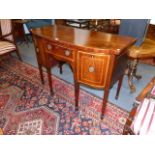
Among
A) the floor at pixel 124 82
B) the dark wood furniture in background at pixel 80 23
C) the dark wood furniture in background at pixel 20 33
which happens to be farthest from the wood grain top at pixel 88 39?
the dark wood furniture in background at pixel 20 33

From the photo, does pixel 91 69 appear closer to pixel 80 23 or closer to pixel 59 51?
pixel 59 51

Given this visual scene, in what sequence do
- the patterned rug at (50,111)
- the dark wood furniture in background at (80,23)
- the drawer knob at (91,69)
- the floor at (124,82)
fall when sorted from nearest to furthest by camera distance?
the drawer knob at (91,69) → the patterned rug at (50,111) → the floor at (124,82) → the dark wood furniture in background at (80,23)

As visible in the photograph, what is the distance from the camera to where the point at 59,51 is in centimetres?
158

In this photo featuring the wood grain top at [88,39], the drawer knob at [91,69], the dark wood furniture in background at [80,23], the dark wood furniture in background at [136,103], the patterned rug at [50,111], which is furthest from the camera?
the dark wood furniture in background at [80,23]

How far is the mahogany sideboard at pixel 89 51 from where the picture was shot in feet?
4.31

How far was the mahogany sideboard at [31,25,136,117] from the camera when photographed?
131cm

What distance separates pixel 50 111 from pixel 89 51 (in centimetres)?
96

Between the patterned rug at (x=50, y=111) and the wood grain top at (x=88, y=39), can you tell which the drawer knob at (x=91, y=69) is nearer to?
the wood grain top at (x=88, y=39)

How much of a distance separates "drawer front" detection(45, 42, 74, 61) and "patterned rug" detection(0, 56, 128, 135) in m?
0.70

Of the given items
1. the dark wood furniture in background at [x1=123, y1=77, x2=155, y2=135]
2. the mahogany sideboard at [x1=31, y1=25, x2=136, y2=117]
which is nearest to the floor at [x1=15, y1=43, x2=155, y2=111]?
the mahogany sideboard at [x1=31, y1=25, x2=136, y2=117]

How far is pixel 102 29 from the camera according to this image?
3.02 meters
